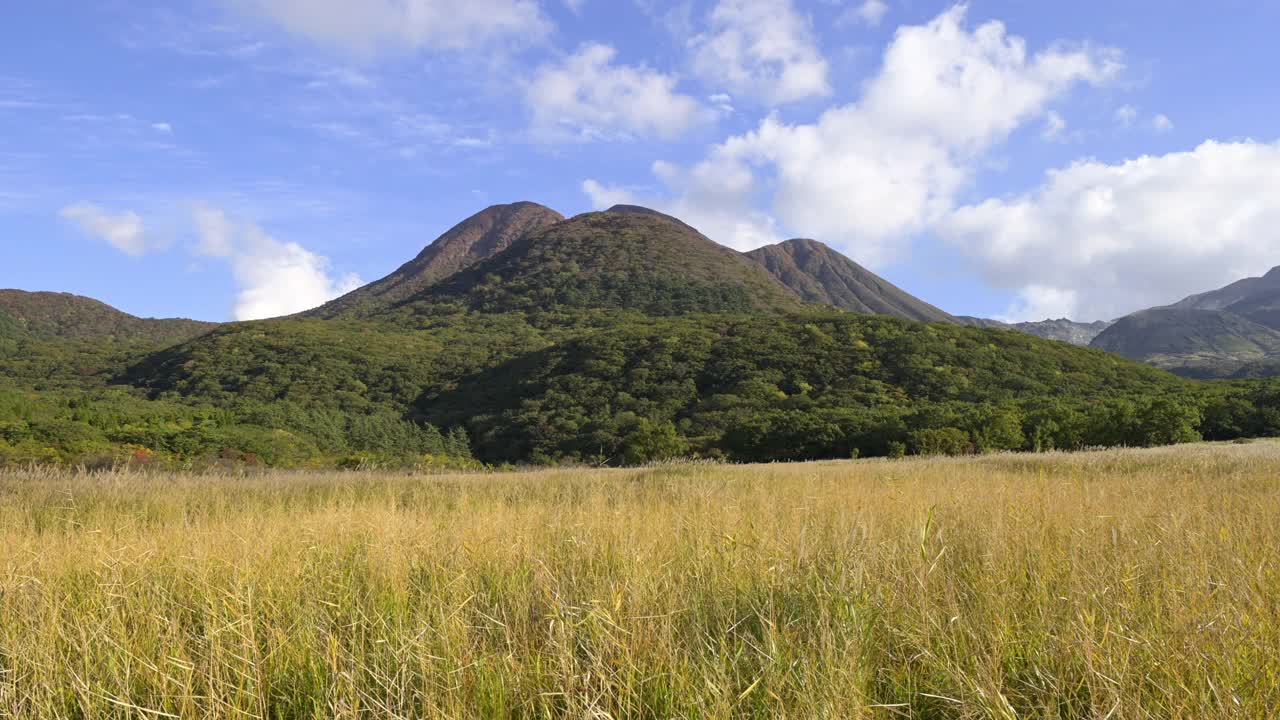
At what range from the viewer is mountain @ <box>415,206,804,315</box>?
8675cm

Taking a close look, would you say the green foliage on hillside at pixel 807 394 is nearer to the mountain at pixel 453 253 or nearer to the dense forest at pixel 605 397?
the dense forest at pixel 605 397

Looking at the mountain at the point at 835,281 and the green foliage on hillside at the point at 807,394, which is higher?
the mountain at the point at 835,281

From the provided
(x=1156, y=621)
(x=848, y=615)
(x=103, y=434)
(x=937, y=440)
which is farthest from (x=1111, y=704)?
(x=103, y=434)

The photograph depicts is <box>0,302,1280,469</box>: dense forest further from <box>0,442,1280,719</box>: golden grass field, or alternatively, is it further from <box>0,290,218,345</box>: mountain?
<box>0,290,218,345</box>: mountain

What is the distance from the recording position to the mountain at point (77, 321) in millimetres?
98062

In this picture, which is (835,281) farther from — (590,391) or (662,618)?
(662,618)

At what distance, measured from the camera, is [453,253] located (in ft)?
496

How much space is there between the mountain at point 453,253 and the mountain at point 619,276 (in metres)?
14.9

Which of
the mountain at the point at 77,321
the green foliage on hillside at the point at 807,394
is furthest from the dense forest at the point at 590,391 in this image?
the mountain at the point at 77,321

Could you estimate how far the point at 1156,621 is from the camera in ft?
8.34

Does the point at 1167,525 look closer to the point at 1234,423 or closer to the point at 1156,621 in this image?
the point at 1156,621

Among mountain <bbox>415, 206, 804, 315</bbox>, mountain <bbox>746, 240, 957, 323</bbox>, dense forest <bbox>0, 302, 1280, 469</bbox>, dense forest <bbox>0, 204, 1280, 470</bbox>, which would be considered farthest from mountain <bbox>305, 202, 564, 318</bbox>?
mountain <bbox>746, 240, 957, 323</bbox>

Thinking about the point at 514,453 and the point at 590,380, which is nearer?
the point at 514,453

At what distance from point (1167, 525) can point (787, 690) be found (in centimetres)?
333
